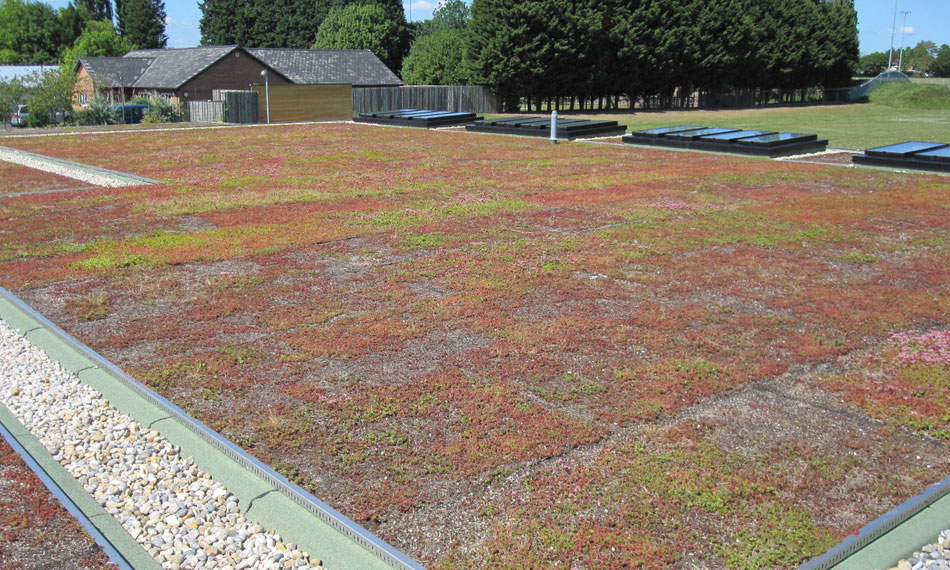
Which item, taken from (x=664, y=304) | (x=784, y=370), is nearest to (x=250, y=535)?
(x=784, y=370)

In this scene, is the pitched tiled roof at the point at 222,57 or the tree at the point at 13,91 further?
the pitched tiled roof at the point at 222,57

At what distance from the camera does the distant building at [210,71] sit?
43.3 m

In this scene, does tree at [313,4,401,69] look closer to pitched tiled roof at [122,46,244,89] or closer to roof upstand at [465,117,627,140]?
pitched tiled roof at [122,46,244,89]

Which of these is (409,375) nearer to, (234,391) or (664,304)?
(234,391)

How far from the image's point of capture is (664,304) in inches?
278

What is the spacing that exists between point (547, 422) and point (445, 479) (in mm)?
903

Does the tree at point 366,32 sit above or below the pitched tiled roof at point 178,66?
above

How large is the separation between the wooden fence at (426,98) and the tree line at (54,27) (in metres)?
51.7

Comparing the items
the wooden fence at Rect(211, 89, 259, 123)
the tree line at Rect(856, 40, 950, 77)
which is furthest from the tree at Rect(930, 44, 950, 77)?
the wooden fence at Rect(211, 89, 259, 123)

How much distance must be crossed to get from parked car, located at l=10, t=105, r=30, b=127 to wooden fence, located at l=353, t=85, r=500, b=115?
1614 centimetres

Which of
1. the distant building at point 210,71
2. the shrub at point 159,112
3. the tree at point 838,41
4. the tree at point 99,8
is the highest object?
the tree at point 99,8

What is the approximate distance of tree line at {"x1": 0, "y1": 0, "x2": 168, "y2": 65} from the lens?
7744 centimetres

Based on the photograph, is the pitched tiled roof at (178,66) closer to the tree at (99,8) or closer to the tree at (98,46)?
the tree at (98,46)

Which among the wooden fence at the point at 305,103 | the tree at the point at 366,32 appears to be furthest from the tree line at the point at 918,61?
the wooden fence at the point at 305,103
